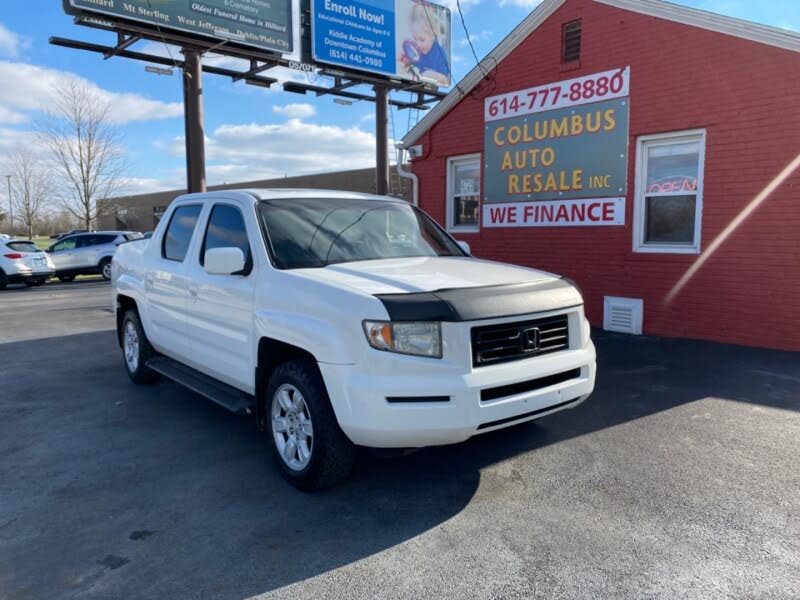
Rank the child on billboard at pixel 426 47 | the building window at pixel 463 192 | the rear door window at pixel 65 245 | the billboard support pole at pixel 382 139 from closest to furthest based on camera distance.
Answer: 1. the building window at pixel 463 192
2. the billboard support pole at pixel 382 139
3. the child on billboard at pixel 426 47
4. the rear door window at pixel 65 245

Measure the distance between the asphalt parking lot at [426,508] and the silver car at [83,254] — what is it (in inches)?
662

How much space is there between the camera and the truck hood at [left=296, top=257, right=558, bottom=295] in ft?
11.3

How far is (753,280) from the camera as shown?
7430 millimetres

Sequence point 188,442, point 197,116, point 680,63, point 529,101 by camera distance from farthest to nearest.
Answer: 1. point 197,116
2. point 529,101
3. point 680,63
4. point 188,442

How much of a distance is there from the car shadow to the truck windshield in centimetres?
150

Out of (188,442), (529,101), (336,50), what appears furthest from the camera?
(336,50)

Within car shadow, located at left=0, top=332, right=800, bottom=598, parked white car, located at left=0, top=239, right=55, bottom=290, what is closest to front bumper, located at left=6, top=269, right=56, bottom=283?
parked white car, located at left=0, top=239, right=55, bottom=290

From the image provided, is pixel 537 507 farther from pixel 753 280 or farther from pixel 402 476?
pixel 753 280

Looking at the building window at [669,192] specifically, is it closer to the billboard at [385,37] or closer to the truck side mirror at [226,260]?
the truck side mirror at [226,260]

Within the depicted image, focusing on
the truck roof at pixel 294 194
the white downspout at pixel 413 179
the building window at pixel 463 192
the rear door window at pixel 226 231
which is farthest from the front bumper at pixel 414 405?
the white downspout at pixel 413 179

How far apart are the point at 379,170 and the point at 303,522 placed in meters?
14.7

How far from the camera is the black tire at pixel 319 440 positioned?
136 inches

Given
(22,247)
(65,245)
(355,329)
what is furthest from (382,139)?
(355,329)

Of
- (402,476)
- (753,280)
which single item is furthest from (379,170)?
(402,476)
